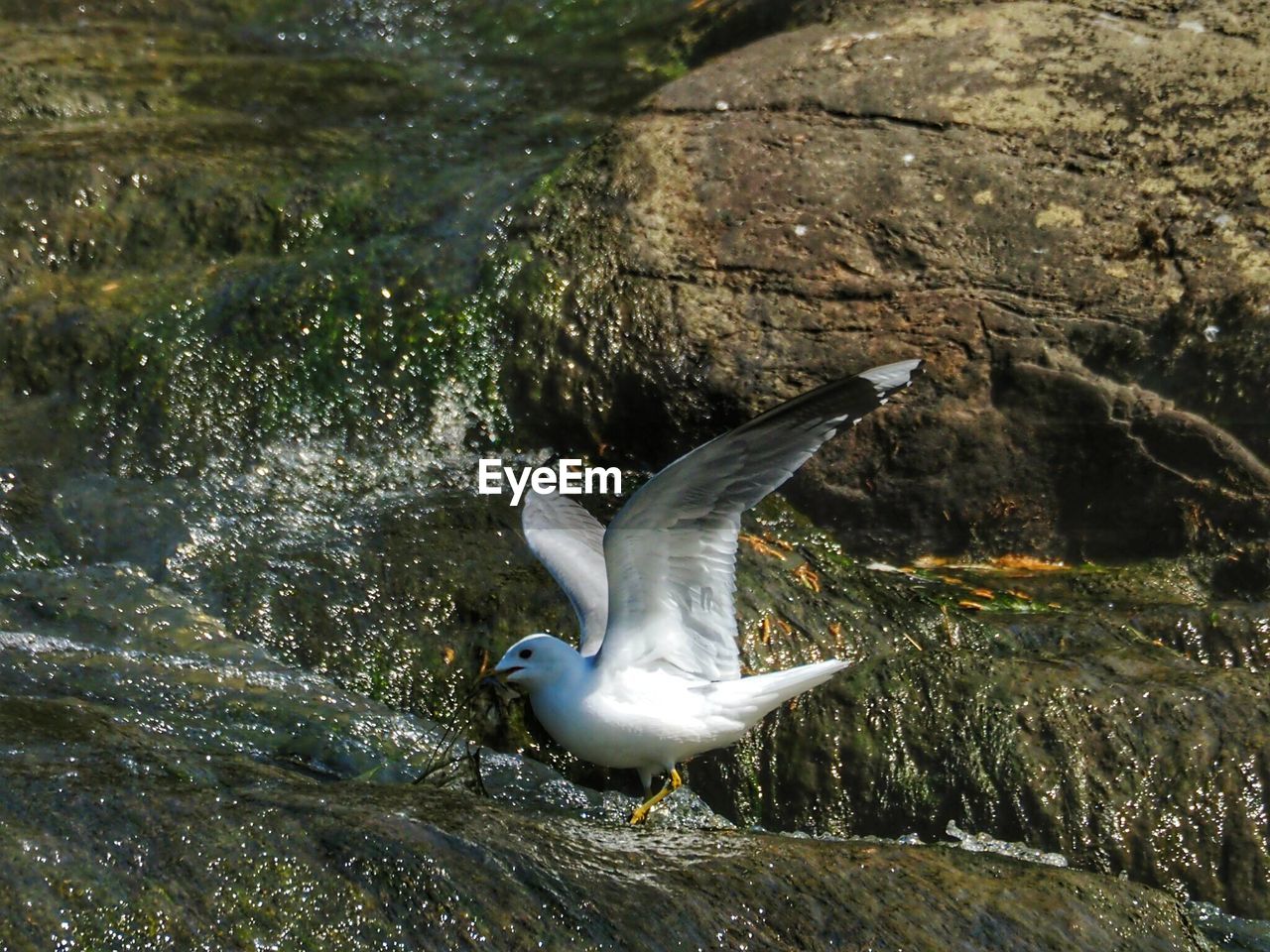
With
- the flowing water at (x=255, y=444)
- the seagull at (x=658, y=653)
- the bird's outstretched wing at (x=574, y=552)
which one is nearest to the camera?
the flowing water at (x=255, y=444)

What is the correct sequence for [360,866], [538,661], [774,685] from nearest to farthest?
[360,866] < [774,685] < [538,661]

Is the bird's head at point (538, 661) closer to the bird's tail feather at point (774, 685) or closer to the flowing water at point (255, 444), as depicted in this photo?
the flowing water at point (255, 444)

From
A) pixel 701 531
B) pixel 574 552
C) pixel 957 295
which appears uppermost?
pixel 957 295

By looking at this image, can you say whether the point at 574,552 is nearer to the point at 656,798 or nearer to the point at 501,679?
the point at 501,679

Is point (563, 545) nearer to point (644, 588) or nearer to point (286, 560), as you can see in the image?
point (644, 588)

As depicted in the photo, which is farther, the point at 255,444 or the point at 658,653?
the point at 255,444

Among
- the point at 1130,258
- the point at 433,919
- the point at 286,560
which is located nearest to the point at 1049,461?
the point at 1130,258

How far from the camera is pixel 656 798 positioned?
5031mm

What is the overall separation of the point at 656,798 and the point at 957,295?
8.76 ft

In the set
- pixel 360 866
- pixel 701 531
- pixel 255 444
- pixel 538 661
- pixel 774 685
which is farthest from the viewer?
pixel 255 444

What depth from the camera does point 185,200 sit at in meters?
7.75

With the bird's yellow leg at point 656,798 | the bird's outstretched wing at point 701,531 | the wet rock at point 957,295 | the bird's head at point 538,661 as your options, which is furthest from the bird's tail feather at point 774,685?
the wet rock at point 957,295

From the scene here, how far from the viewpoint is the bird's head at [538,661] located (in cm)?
496

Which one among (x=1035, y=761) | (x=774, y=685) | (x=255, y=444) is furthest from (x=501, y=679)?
(x=255, y=444)
